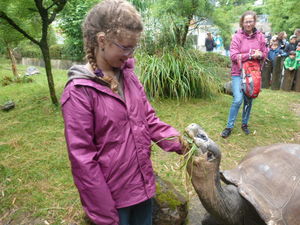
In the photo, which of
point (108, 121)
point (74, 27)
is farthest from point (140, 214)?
point (74, 27)

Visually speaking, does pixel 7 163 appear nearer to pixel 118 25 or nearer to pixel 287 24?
pixel 118 25

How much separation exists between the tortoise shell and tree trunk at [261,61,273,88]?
6744 mm

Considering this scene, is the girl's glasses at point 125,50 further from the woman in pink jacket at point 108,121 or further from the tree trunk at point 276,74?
the tree trunk at point 276,74

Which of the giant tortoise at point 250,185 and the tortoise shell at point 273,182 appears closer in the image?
the giant tortoise at point 250,185

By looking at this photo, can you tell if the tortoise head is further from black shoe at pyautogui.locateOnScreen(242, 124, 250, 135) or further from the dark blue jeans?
black shoe at pyautogui.locateOnScreen(242, 124, 250, 135)

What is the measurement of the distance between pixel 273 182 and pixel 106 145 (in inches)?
49.8

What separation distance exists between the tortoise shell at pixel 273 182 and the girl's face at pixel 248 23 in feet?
7.29

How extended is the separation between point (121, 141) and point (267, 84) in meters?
8.01

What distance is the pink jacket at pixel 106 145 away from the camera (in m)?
1.30

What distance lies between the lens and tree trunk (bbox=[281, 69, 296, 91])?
7707 mm

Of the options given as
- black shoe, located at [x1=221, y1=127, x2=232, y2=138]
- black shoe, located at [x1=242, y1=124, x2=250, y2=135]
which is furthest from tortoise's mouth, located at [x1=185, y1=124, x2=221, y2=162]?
black shoe, located at [x1=242, y1=124, x2=250, y2=135]

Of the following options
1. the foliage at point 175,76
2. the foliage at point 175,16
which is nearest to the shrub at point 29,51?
the foliage at point 175,16

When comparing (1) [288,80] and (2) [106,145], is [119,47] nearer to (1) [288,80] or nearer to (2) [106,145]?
(2) [106,145]

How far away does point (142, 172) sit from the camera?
153 cm
